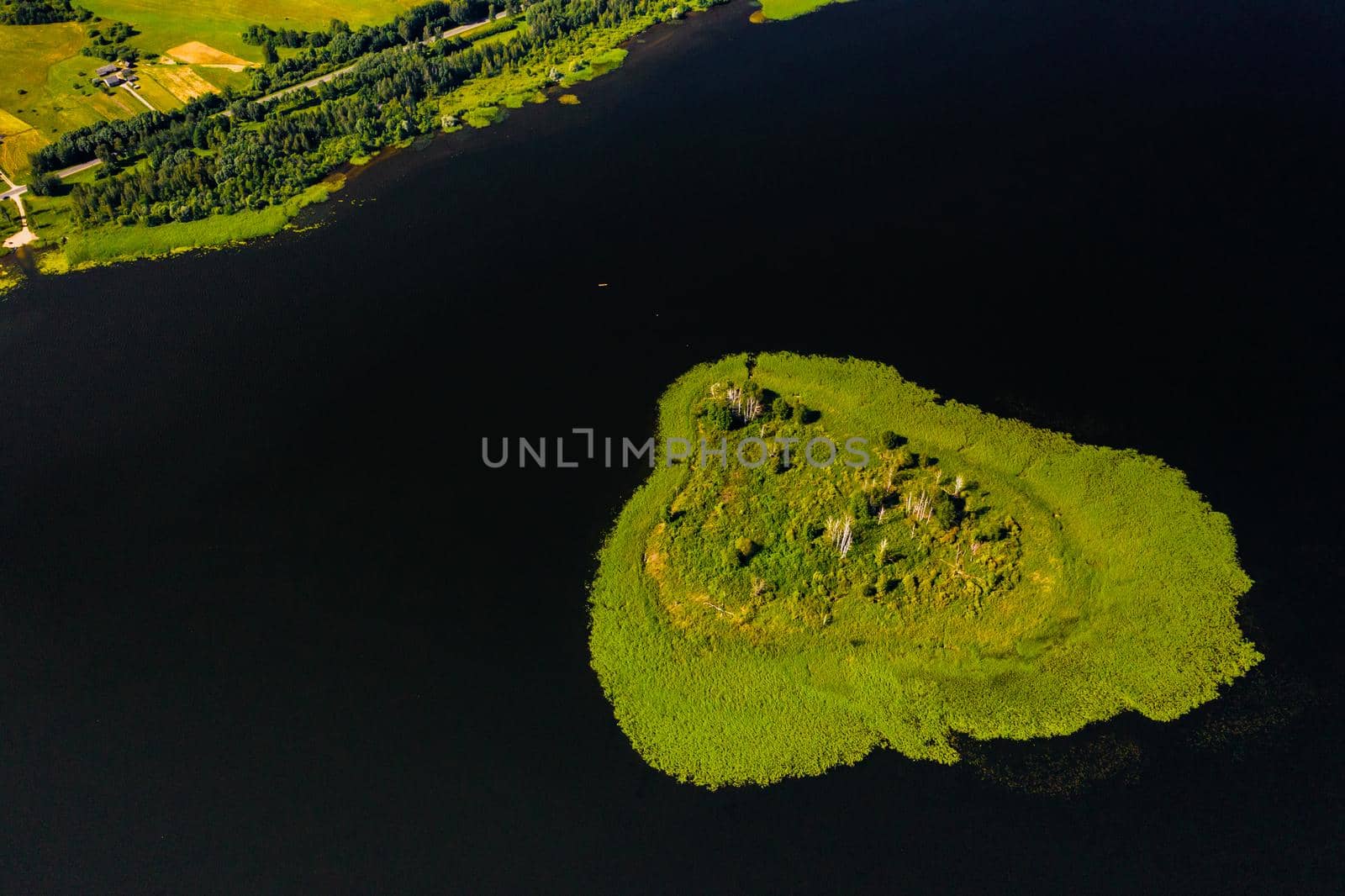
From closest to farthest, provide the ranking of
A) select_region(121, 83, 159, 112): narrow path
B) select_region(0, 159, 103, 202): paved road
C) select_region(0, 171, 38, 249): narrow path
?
1. select_region(0, 171, 38, 249): narrow path
2. select_region(0, 159, 103, 202): paved road
3. select_region(121, 83, 159, 112): narrow path

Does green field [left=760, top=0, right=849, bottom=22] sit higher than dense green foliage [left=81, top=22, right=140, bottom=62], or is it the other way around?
green field [left=760, top=0, right=849, bottom=22]

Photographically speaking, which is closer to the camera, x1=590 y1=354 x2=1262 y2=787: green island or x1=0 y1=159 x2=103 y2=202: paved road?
x1=590 y1=354 x2=1262 y2=787: green island

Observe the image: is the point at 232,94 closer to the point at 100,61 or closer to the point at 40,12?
the point at 100,61

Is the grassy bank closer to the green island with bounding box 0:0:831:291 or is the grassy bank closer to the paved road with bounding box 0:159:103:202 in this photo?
the green island with bounding box 0:0:831:291

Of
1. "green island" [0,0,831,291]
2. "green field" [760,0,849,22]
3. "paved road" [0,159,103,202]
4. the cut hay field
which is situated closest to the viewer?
"green island" [0,0,831,291]

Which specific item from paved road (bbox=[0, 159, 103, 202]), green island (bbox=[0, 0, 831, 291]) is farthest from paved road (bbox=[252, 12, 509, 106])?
paved road (bbox=[0, 159, 103, 202])

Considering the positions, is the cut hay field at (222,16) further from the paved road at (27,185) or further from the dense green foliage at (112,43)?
the paved road at (27,185)

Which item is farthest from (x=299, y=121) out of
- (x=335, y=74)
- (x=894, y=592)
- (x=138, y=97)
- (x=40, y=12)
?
(x=894, y=592)
